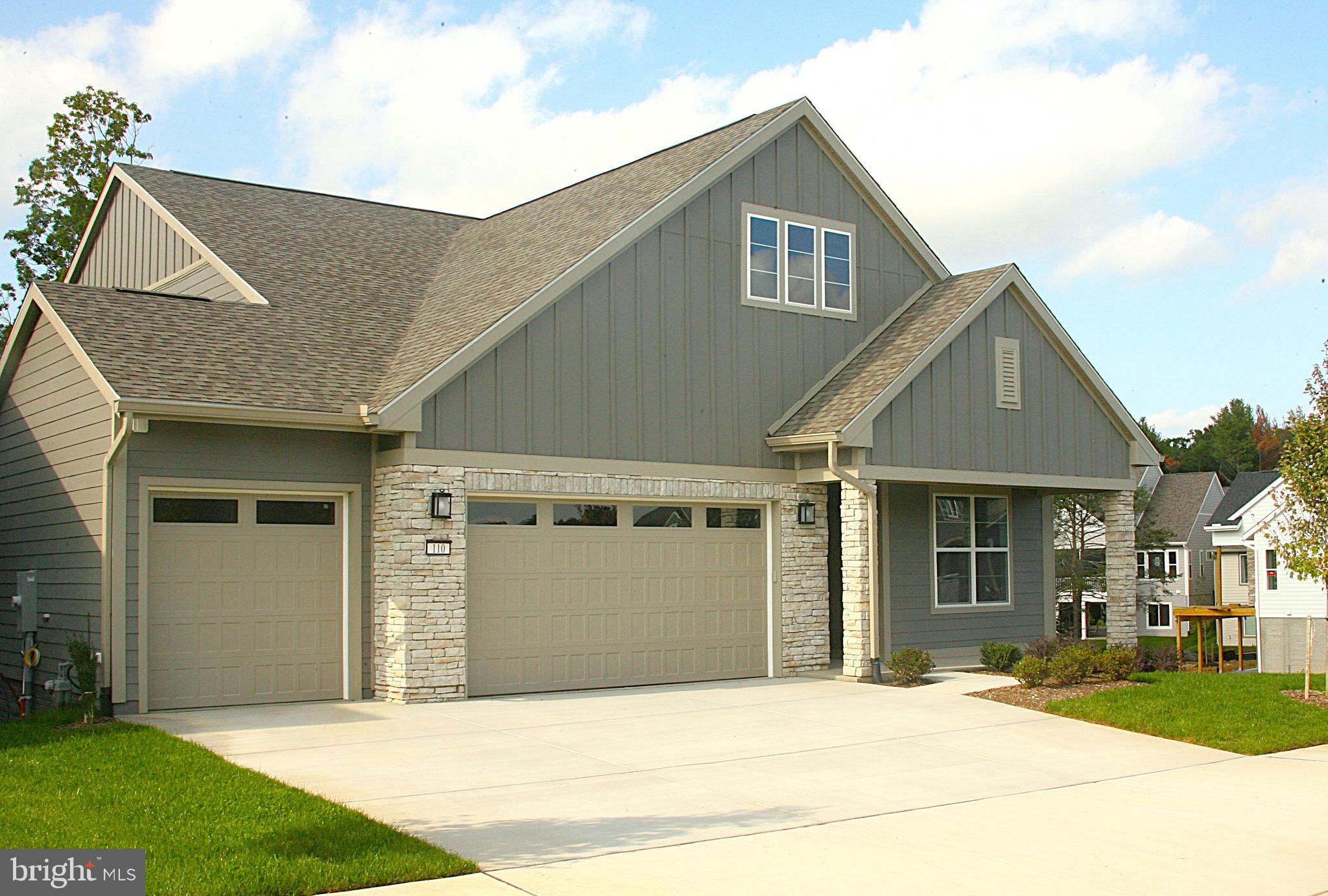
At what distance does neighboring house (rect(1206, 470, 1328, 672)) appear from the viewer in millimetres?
17891

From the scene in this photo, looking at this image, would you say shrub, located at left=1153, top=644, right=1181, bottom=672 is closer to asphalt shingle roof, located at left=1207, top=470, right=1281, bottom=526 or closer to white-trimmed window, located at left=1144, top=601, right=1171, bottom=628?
asphalt shingle roof, located at left=1207, top=470, right=1281, bottom=526

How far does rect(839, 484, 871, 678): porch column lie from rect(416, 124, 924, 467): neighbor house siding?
144 centimetres

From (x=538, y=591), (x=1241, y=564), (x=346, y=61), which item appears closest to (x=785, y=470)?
(x=538, y=591)

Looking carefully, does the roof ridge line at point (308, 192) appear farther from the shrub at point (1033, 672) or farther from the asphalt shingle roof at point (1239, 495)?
the asphalt shingle roof at point (1239, 495)

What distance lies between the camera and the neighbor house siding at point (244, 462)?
1299 centimetres

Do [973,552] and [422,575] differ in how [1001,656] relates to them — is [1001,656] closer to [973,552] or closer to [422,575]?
[973,552]

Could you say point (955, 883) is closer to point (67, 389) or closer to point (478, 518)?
point (478, 518)

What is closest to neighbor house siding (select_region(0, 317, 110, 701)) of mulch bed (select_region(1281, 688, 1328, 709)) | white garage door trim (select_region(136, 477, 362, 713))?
white garage door trim (select_region(136, 477, 362, 713))

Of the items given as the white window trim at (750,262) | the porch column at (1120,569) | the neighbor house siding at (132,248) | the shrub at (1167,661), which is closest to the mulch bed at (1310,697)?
the shrub at (1167,661)

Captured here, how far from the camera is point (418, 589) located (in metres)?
13.9

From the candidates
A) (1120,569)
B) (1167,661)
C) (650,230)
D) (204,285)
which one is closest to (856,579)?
(650,230)

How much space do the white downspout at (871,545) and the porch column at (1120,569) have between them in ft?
16.1

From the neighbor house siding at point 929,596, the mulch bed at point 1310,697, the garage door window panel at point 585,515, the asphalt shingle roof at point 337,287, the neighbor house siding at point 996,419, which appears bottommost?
the mulch bed at point 1310,697

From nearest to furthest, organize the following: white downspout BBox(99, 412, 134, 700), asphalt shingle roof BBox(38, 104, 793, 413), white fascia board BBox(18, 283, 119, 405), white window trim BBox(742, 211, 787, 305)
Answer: white fascia board BBox(18, 283, 119, 405), white downspout BBox(99, 412, 134, 700), asphalt shingle roof BBox(38, 104, 793, 413), white window trim BBox(742, 211, 787, 305)
